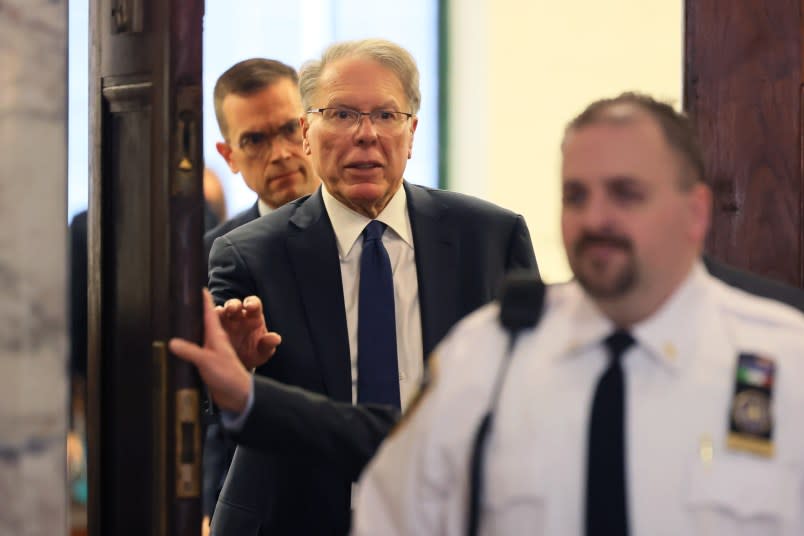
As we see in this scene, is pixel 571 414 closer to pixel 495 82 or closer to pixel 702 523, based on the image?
pixel 702 523

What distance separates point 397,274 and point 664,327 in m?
1.23

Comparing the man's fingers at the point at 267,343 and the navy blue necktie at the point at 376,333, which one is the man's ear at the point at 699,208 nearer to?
the man's fingers at the point at 267,343

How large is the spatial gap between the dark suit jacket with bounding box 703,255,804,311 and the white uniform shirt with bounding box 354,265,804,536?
0.26 m

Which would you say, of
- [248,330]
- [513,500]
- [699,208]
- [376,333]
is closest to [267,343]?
[248,330]

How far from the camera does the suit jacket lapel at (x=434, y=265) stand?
9.23 feet

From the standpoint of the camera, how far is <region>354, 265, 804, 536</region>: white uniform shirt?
5.44 ft

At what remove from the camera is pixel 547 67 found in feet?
20.1

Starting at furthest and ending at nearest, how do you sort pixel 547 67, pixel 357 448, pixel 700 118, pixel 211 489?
pixel 547 67, pixel 211 489, pixel 700 118, pixel 357 448

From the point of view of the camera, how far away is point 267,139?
3799 millimetres

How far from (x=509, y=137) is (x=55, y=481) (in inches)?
173

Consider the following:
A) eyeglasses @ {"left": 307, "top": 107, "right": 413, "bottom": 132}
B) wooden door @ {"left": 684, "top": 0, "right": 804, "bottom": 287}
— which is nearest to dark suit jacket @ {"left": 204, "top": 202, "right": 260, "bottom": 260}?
eyeglasses @ {"left": 307, "top": 107, "right": 413, "bottom": 132}

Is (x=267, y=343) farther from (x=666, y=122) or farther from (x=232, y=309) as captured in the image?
(x=666, y=122)

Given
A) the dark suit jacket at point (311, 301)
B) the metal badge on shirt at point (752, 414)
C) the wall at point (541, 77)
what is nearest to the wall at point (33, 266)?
the dark suit jacket at point (311, 301)

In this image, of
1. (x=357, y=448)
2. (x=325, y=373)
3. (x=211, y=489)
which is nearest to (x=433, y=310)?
(x=325, y=373)
